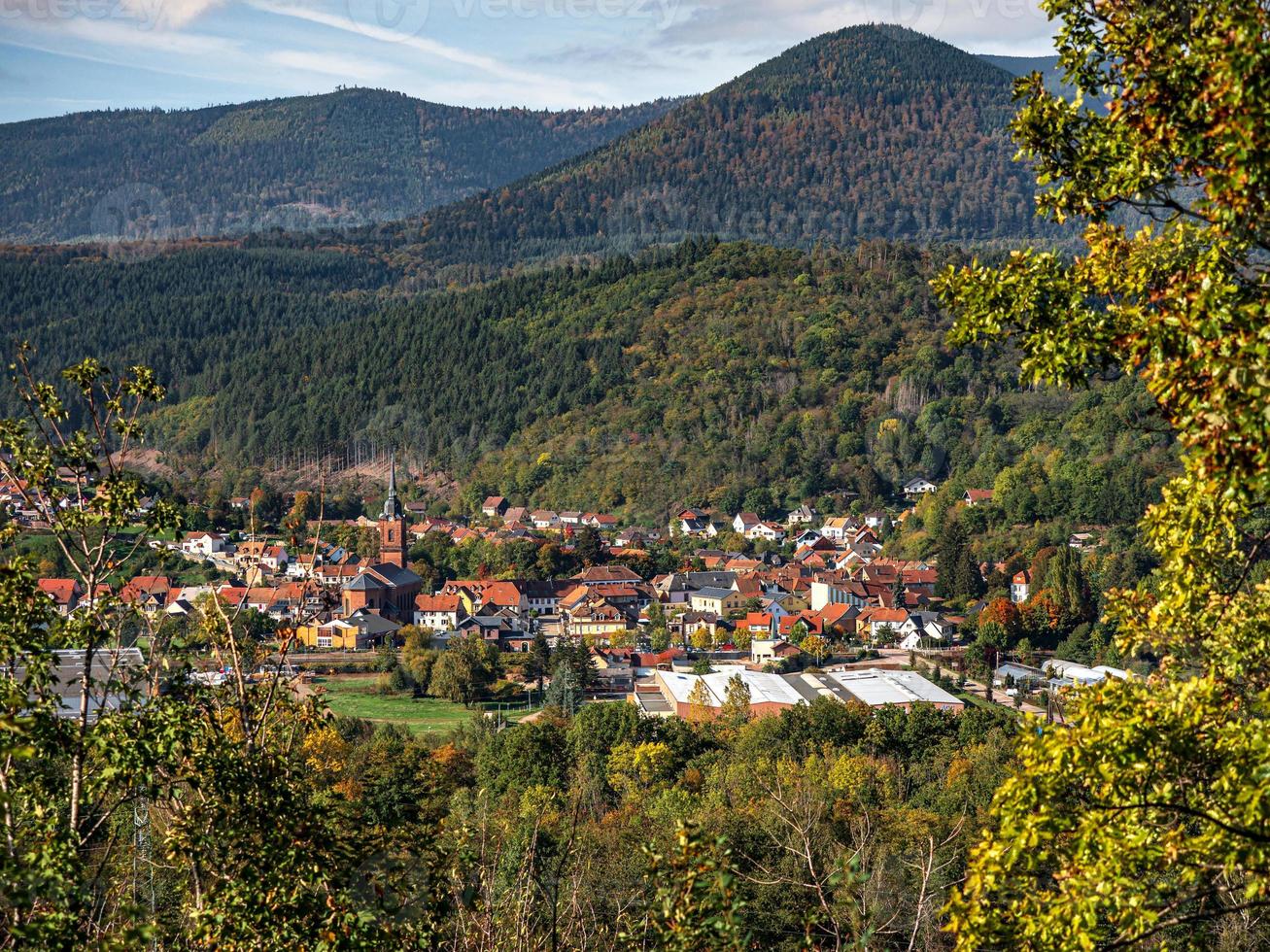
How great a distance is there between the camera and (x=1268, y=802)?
11.1 feet

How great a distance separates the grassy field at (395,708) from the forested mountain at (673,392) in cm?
2554

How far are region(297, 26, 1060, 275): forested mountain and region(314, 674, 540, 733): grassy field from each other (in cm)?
9398

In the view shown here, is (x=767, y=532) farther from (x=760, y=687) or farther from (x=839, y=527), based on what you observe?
(x=760, y=687)

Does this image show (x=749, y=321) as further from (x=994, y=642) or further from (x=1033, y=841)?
(x=1033, y=841)

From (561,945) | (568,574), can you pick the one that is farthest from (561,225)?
(561,945)

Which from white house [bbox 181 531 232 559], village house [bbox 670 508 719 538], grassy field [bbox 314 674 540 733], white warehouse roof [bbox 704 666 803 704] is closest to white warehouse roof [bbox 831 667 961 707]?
white warehouse roof [bbox 704 666 803 704]

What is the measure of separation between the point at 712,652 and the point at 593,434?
98.2 feet

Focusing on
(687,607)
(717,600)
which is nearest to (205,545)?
(687,607)

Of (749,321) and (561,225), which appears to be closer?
(749,321)

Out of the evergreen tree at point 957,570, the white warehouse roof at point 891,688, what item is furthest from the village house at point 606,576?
the white warehouse roof at point 891,688

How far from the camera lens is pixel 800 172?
153125 millimetres

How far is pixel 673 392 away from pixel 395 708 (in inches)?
1587

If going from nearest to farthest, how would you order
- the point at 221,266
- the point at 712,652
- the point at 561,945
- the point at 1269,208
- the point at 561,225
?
the point at 1269,208 → the point at 561,945 → the point at 712,652 → the point at 221,266 → the point at 561,225

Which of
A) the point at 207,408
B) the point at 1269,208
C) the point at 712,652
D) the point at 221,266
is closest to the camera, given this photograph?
the point at 1269,208
